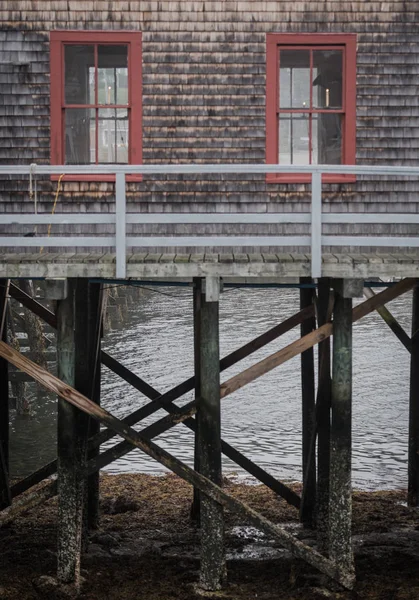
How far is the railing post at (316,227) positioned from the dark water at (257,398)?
335 cm

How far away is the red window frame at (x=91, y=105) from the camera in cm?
1166

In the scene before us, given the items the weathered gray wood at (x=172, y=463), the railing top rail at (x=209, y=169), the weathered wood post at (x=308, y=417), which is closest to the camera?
the railing top rail at (x=209, y=169)

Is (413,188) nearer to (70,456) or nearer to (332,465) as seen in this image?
(332,465)

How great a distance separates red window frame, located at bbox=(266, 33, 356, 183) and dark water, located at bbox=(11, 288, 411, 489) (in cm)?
254

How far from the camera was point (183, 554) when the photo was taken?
12617 mm

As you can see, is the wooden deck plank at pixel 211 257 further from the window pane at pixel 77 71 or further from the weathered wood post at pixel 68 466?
the window pane at pixel 77 71

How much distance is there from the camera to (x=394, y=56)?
461 inches

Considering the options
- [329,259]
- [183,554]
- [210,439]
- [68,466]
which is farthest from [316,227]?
[183,554]

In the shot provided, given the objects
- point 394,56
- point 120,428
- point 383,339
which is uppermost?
point 394,56

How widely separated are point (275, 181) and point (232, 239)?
1.50m

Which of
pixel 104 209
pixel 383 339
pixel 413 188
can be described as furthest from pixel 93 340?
pixel 383 339

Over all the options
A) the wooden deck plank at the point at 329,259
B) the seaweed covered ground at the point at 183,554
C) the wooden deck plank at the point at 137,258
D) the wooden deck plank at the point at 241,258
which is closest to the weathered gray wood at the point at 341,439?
the wooden deck plank at the point at 329,259

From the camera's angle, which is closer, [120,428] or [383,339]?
[120,428]

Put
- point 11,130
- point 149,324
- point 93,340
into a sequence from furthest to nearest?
1. point 149,324
2. point 93,340
3. point 11,130
